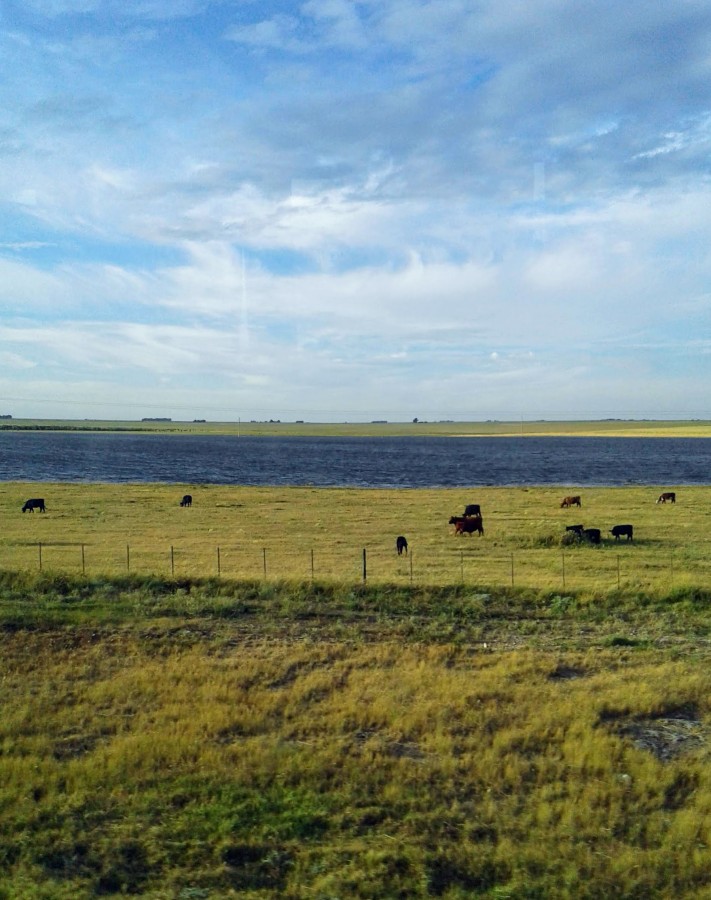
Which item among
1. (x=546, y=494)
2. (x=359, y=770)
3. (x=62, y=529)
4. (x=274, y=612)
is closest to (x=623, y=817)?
(x=359, y=770)

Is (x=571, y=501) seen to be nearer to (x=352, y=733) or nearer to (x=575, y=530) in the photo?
(x=575, y=530)

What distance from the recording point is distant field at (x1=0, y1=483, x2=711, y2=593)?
81.4 feet

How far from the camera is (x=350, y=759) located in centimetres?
1009

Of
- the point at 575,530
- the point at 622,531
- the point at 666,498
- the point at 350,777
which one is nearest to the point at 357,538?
the point at 575,530

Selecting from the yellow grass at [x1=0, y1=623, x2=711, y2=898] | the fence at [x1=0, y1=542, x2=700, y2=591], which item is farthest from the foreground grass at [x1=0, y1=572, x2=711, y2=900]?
the fence at [x1=0, y1=542, x2=700, y2=591]

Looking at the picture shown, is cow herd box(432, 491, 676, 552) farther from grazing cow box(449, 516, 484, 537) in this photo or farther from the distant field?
the distant field

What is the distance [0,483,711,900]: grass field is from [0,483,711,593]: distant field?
1.98ft

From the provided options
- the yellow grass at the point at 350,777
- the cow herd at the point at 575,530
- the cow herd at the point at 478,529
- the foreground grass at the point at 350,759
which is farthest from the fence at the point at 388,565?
the yellow grass at the point at 350,777

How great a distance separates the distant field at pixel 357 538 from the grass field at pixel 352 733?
0.60m

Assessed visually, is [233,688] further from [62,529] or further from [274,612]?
[62,529]

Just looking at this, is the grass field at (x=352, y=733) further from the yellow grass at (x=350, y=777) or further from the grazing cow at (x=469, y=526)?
the grazing cow at (x=469, y=526)

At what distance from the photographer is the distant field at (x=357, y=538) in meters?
24.8

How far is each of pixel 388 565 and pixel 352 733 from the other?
15292mm

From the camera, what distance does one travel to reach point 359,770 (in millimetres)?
9812
